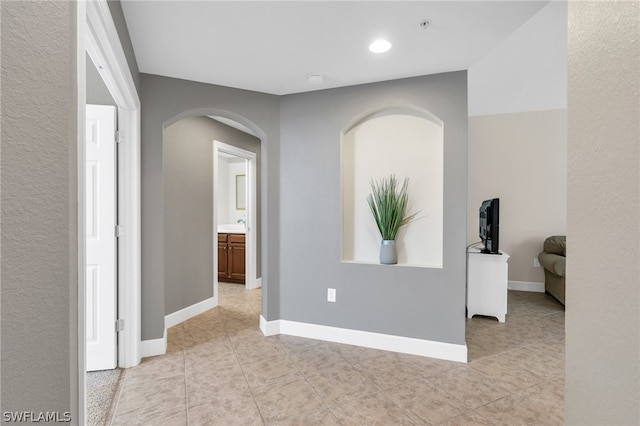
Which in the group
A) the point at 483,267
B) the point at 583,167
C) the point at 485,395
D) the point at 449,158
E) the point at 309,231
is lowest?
the point at 485,395

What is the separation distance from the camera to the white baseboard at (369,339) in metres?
2.67

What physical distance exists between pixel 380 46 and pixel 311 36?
1.55ft

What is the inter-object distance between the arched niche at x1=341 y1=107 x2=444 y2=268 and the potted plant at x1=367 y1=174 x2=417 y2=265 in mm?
59

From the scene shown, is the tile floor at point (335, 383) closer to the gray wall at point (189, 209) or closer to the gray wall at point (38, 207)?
the gray wall at point (189, 209)

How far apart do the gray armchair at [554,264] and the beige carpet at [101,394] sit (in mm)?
4513

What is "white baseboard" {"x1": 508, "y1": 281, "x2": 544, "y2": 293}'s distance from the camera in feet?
15.8

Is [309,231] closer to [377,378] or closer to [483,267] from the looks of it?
[377,378]

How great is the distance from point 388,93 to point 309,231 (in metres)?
1.42

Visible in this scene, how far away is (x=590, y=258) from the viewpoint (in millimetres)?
887

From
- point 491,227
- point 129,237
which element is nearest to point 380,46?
point 129,237

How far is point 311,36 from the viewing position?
6.91 feet

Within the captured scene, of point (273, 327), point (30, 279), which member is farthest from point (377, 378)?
point (30, 279)

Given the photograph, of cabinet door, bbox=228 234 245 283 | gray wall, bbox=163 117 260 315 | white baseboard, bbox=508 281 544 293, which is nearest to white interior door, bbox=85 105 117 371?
gray wall, bbox=163 117 260 315


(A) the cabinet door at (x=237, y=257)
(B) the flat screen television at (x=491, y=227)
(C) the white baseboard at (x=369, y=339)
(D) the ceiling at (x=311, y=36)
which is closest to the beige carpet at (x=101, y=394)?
(C) the white baseboard at (x=369, y=339)
